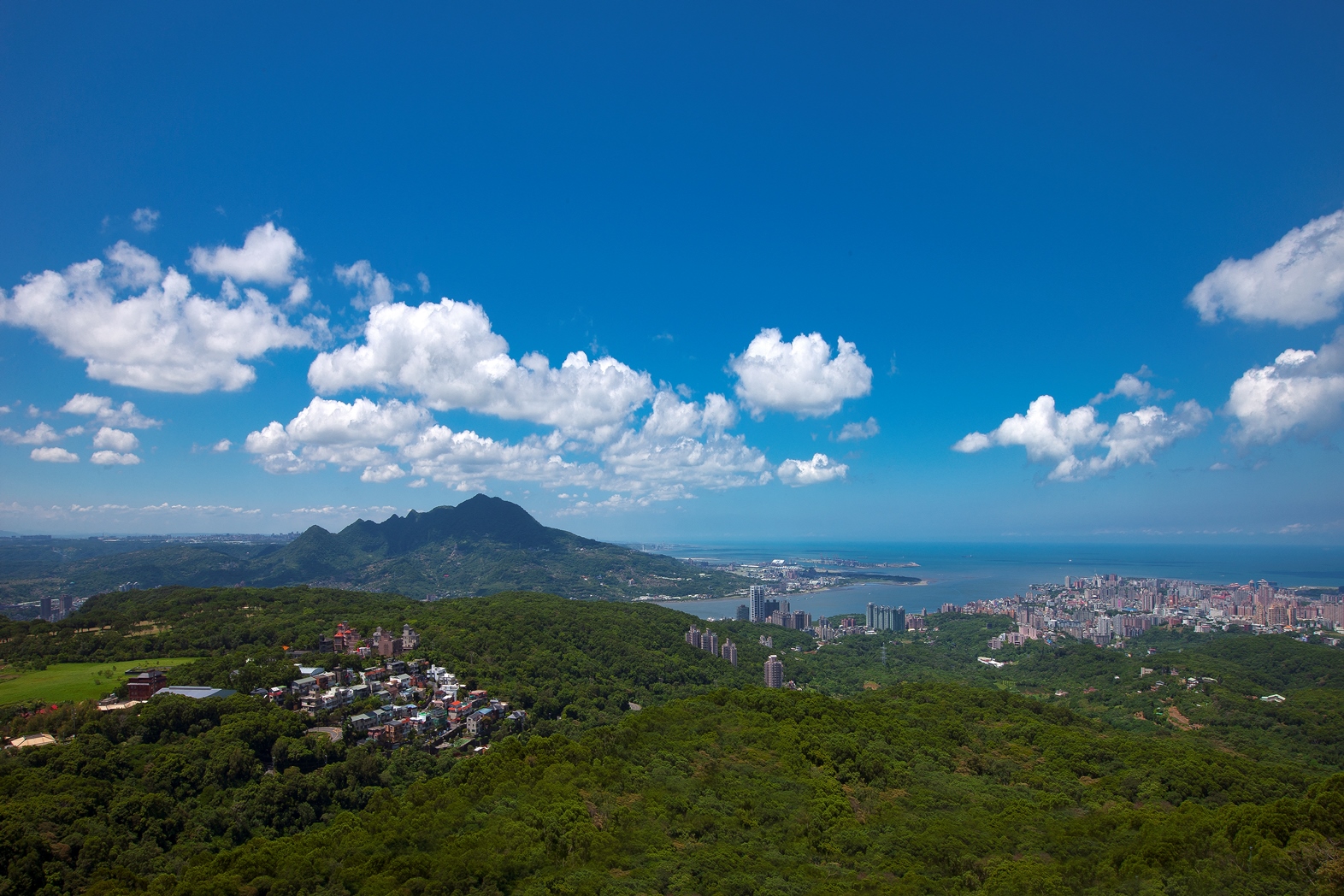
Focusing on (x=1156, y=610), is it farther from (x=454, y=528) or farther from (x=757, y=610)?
(x=454, y=528)

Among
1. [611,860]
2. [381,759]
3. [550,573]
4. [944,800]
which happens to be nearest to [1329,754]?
[944,800]

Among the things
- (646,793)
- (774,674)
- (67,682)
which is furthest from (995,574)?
(67,682)

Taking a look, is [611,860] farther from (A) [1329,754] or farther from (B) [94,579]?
(B) [94,579]

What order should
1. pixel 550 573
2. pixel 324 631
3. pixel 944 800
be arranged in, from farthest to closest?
pixel 550 573, pixel 324 631, pixel 944 800

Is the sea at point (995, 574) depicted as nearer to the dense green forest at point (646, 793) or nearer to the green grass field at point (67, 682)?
the dense green forest at point (646, 793)

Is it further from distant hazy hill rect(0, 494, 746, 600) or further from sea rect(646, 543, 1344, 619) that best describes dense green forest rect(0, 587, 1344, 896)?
distant hazy hill rect(0, 494, 746, 600)

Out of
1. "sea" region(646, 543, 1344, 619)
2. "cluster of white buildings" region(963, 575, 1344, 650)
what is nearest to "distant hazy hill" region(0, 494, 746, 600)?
"sea" region(646, 543, 1344, 619)
